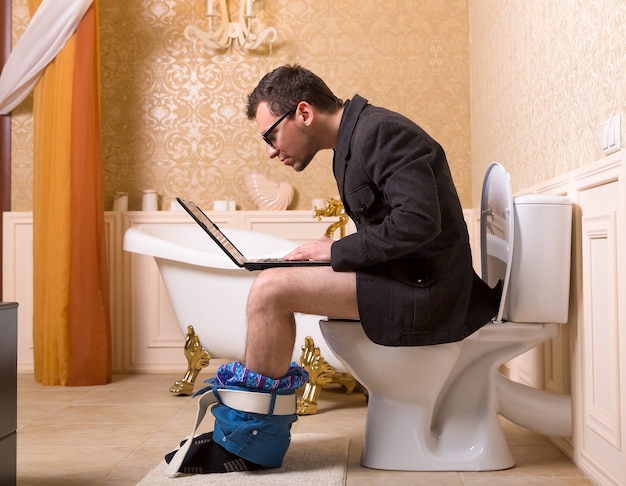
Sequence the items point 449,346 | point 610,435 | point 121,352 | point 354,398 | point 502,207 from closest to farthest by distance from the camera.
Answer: point 610,435
point 449,346
point 502,207
point 354,398
point 121,352

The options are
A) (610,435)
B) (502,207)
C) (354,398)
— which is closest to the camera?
(610,435)

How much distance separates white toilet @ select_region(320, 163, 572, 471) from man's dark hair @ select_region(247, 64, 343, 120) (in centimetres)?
52

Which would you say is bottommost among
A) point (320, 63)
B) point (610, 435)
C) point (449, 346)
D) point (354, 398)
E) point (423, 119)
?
point (354, 398)

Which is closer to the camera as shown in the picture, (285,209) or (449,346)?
(449,346)

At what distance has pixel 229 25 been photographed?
3898 millimetres

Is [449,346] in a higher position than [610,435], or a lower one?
higher

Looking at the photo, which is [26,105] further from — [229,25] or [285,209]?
[285,209]

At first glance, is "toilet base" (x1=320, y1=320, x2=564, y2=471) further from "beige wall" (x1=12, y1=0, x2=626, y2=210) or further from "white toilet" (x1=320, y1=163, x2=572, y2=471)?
"beige wall" (x1=12, y1=0, x2=626, y2=210)

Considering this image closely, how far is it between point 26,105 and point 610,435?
320 cm

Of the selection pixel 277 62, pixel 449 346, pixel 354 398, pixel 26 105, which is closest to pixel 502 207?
pixel 449 346

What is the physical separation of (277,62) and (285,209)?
0.74 metres

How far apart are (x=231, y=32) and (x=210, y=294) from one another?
4.89 feet

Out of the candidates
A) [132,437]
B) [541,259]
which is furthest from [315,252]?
[132,437]

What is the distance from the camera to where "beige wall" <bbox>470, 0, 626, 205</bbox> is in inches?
72.4
